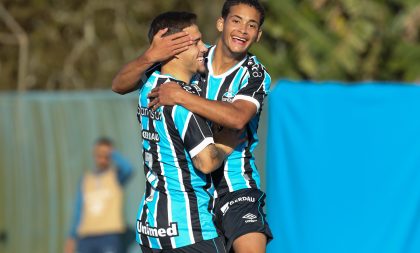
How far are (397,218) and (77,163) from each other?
235 inches

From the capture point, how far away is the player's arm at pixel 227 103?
5.82 meters

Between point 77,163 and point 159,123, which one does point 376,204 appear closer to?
point 159,123

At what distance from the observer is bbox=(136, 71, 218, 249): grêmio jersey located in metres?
5.87

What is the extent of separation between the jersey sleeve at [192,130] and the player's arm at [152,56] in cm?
36

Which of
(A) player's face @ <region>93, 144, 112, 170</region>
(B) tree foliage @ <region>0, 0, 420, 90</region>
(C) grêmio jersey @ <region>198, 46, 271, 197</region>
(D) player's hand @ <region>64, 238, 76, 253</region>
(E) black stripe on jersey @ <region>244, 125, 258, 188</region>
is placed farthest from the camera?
(B) tree foliage @ <region>0, 0, 420, 90</region>

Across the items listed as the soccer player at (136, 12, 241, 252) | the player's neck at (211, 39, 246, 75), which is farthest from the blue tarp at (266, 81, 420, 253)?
the soccer player at (136, 12, 241, 252)

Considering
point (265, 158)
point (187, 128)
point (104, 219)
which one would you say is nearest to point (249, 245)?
point (187, 128)

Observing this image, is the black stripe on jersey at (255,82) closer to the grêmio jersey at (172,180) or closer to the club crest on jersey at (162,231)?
the grêmio jersey at (172,180)

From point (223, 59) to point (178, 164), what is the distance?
3.46 feet

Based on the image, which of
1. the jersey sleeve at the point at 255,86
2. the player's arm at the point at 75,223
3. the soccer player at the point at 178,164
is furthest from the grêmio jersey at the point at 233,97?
the player's arm at the point at 75,223

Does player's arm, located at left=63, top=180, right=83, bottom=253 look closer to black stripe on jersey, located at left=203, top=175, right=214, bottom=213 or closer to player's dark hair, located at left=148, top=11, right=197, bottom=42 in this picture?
black stripe on jersey, located at left=203, top=175, right=214, bottom=213

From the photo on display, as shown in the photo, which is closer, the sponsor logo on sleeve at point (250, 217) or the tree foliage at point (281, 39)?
the sponsor logo on sleeve at point (250, 217)

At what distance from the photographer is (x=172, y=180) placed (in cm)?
597

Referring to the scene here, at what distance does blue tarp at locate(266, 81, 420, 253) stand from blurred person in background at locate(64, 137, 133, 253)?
3080mm
